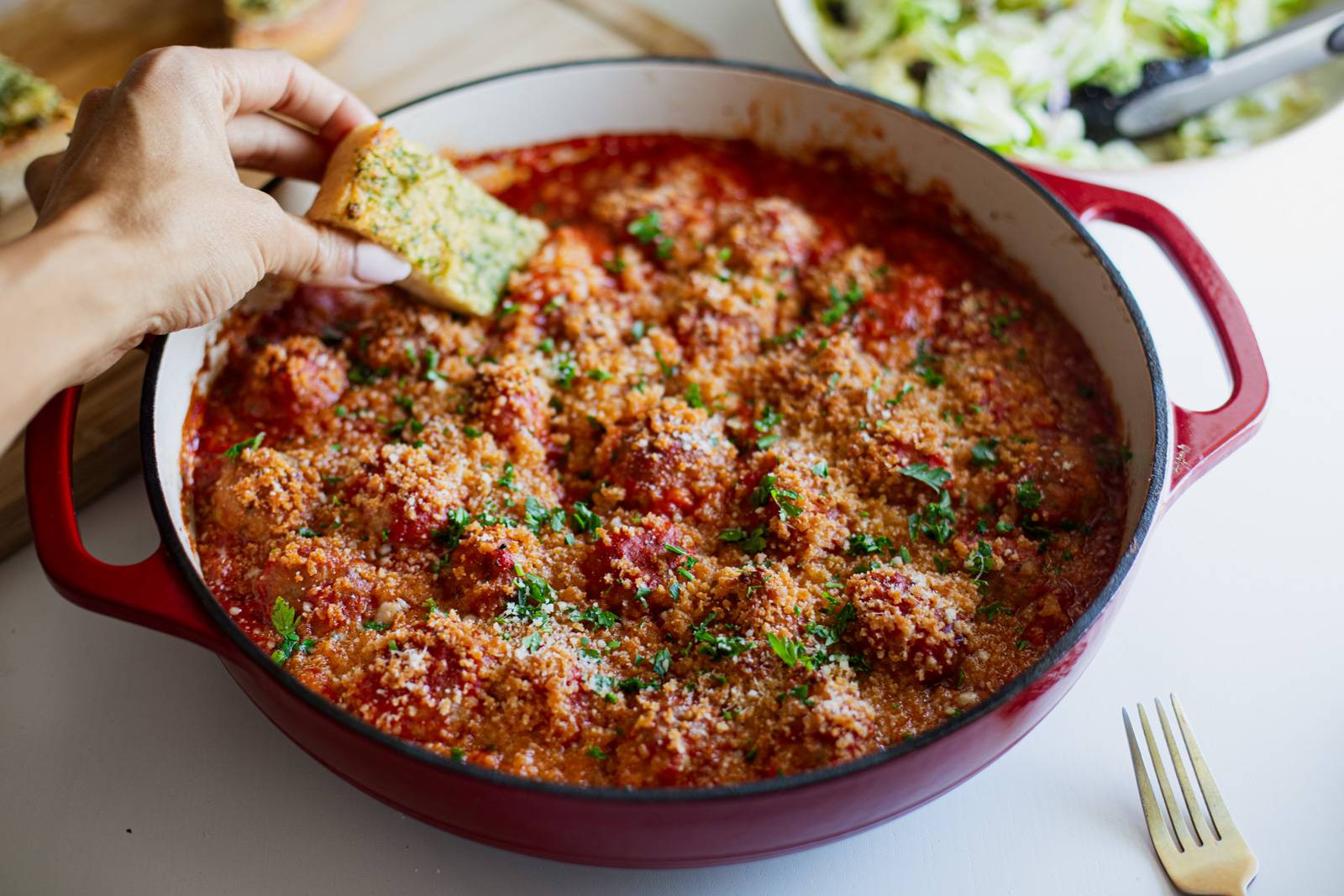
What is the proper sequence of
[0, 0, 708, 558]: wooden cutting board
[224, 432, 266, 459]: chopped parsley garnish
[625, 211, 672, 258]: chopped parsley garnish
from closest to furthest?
[224, 432, 266, 459]: chopped parsley garnish
[625, 211, 672, 258]: chopped parsley garnish
[0, 0, 708, 558]: wooden cutting board

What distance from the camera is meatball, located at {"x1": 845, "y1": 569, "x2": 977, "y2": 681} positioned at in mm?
1712

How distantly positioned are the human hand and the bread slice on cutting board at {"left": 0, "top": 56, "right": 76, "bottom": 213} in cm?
67

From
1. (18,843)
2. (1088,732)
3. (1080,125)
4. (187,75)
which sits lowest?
(18,843)

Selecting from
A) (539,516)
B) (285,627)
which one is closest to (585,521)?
(539,516)

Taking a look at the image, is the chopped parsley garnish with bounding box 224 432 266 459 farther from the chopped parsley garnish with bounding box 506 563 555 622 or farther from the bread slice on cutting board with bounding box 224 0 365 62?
the bread slice on cutting board with bounding box 224 0 365 62

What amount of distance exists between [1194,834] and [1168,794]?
0.08 m

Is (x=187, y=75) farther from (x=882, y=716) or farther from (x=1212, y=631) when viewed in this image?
(x=1212, y=631)

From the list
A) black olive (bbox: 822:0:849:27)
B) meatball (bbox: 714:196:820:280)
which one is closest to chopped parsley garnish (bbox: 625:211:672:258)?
meatball (bbox: 714:196:820:280)

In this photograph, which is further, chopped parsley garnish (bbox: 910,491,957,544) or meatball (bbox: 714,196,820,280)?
meatball (bbox: 714,196,820,280)

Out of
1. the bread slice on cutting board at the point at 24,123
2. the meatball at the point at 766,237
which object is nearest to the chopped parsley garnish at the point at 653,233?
the meatball at the point at 766,237

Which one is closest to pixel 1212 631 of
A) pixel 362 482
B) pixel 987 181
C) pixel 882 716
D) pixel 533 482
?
pixel 882 716

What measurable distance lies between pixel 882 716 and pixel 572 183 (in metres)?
1.52

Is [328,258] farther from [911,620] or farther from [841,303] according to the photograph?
[911,620]

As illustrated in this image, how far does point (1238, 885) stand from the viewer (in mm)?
1712
